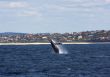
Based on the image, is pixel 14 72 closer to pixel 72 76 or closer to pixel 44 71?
pixel 44 71

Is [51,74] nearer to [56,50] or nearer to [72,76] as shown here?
[72,76]

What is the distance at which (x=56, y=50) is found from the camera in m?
192

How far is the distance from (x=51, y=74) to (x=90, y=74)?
5841mm

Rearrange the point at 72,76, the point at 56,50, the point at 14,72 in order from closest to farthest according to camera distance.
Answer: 1. the point at 72,76
2. the point at 14,72
3. the point at 56,50

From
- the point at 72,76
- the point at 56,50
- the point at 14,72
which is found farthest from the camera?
the point at 56,50

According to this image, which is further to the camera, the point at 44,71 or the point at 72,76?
the point at 44,71

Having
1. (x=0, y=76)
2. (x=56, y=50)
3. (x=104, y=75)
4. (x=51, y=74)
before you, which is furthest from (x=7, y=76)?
(x=56, y=50)

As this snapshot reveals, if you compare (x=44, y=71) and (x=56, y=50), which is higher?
(x=44, y=71)

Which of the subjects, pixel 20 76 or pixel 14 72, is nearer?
pixel 20 76

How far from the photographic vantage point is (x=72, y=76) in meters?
87.6

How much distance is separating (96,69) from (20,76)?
648 inches

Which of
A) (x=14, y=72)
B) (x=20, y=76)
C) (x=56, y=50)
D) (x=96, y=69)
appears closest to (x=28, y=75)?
(x=20, y=76)

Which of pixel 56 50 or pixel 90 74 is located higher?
pixel 90 74

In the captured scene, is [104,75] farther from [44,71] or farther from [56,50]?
[56,50]
